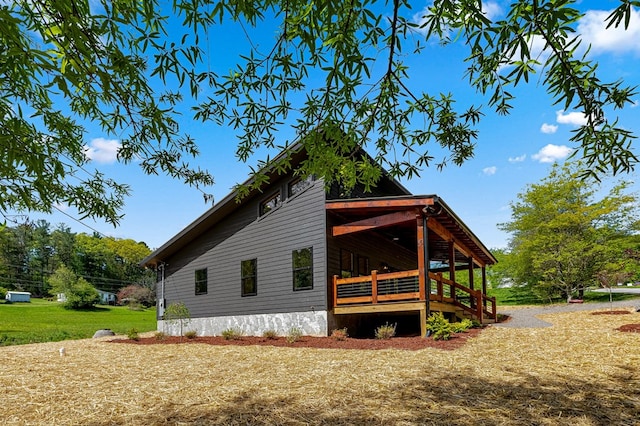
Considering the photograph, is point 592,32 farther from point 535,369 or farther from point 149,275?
point 149,275

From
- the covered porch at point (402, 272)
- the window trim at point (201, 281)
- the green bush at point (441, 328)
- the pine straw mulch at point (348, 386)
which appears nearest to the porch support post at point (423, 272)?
Answer: the covered porch at point (402, 272)

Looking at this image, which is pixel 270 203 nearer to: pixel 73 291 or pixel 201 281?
pixel 201 281

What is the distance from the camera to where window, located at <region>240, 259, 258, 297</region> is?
15.3 meters

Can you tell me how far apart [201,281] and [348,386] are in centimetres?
1268

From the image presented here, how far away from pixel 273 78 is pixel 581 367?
268 inches

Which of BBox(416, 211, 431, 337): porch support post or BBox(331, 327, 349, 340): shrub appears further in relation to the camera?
BBox(331, 327, 349, 340): shrub

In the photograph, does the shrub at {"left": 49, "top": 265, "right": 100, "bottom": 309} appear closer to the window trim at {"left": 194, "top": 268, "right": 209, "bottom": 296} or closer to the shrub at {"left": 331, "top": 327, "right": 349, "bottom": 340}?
the window trim at {"left": 194, "top": 268, "right": 209, "bottom": 296}

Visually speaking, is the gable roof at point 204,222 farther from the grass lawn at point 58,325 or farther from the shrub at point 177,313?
the grass lawn at point 58,325

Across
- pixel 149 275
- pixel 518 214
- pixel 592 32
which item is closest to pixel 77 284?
pixel 149 275

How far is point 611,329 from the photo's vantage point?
36.7 ft

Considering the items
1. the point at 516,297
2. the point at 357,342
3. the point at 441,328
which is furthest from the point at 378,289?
the point at 516,297

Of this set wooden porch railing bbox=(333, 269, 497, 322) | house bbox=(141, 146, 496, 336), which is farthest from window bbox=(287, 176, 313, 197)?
wooden porch railing bbox=(333, 269, 497, 322)

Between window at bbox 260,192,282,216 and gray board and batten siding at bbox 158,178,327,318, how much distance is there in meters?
0.16

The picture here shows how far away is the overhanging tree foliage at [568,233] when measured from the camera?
25016 mm
